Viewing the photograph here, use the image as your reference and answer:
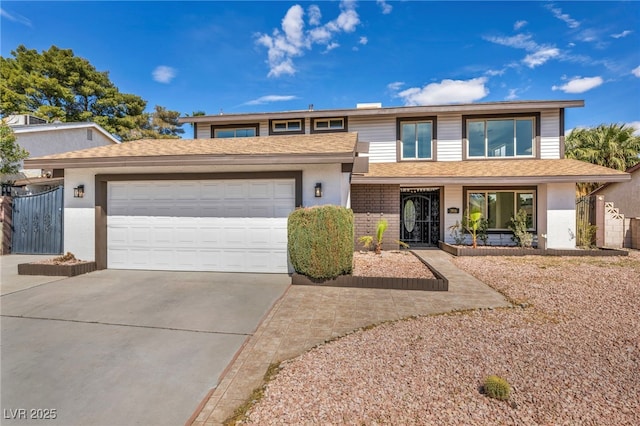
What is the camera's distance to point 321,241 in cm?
611

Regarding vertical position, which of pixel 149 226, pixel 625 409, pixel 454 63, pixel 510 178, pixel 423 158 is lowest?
pixel 625 409

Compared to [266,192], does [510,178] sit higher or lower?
higher

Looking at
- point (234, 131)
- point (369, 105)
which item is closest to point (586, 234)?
point (369, 105)

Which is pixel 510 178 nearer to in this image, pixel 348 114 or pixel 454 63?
pixel 348 114

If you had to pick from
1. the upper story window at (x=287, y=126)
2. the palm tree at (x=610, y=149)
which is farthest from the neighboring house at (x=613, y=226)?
the upper story window at (x=287, y=126)

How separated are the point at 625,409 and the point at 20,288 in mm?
9826

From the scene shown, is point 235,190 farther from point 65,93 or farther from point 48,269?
point 65,93

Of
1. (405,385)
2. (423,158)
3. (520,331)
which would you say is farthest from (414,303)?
(423,158)

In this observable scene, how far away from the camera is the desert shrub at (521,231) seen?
435 inches

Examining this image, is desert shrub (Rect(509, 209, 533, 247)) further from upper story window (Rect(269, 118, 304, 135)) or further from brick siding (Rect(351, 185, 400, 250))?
upper story window (Rect(269, 118, 304, 135))


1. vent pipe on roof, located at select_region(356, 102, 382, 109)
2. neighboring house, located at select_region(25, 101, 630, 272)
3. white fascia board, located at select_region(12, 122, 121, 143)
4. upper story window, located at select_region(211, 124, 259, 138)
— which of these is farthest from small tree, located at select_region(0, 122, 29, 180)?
vent pipe on roof, located at select_region(356, 102, 382, 109)

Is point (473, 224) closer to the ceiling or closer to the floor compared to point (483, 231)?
closer to the ceiling

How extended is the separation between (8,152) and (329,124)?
1419 centimetres

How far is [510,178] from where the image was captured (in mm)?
10211
